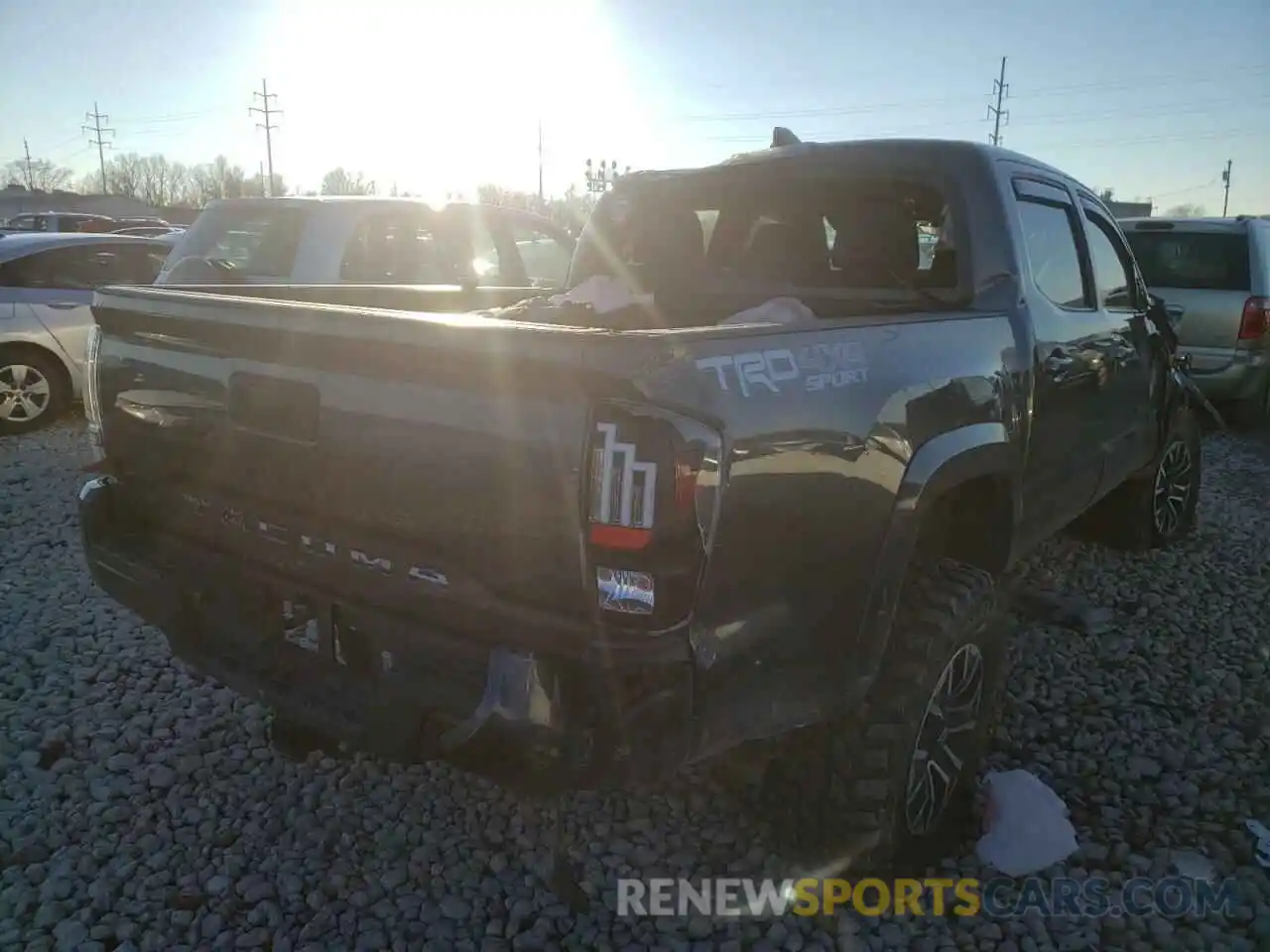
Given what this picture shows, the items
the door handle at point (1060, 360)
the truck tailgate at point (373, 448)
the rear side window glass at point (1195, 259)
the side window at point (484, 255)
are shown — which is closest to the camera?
the truck tailgate at point (373, 448)

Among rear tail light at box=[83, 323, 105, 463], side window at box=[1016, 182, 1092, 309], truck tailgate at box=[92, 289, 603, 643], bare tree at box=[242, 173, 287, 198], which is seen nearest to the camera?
truck tailgate at box=[92, 289, 603, 643]

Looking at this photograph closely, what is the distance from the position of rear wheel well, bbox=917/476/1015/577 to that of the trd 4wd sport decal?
0.94 metres

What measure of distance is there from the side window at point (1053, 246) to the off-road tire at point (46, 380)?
7835mm

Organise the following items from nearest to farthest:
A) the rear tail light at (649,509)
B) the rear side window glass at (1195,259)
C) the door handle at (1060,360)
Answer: the rear tail light at (649,509), the door handle at (1060,360), the rear side window glass at (1195,259)

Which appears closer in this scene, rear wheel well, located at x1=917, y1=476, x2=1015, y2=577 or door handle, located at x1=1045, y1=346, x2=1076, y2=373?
rear wheel well, located at x1=917, y1=476, x2=1015, y2=577

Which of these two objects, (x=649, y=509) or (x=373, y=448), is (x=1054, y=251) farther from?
(x=373, y=448)

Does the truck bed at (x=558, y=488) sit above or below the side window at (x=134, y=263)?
below

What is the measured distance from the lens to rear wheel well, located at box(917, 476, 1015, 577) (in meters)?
2.96

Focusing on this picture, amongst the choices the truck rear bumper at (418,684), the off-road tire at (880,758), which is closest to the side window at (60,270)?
the truck rear bumper at (418,684)

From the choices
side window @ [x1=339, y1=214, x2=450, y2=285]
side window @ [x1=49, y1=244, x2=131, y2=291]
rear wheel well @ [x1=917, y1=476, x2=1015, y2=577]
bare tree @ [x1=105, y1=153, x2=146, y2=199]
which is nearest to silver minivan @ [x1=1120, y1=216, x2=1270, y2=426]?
side window @ [x1=339, y1=214, x2=450, y2=285]

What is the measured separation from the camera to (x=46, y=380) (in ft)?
26.3

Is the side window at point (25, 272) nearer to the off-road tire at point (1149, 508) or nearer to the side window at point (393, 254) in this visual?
the side window at point (393, 254)

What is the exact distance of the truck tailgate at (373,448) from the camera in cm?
184

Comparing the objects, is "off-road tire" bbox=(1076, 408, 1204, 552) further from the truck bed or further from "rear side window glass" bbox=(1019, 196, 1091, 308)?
the truck bed
